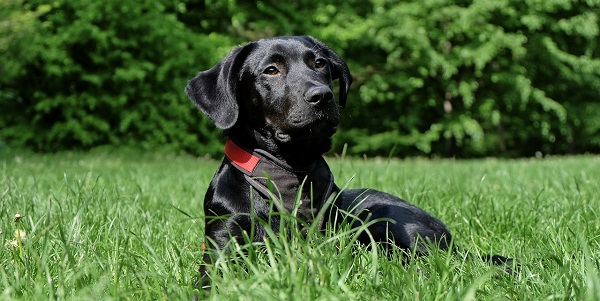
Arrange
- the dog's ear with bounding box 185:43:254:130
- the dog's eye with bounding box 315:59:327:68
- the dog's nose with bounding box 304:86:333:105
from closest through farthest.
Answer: the dog's nose with bounding box 304:86:333:105
the dog's ear with bounding box 185:43:254:130
the dog's eye with bounding box 315:59:327:68

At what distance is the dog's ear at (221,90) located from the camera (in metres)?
2.91

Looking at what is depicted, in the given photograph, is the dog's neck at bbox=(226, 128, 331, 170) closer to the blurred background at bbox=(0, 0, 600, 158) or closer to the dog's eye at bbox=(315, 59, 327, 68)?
the dog's eye at bbox=(315, 59, 327, 68)

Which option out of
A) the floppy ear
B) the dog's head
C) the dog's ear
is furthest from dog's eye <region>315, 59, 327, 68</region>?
the dog's ear

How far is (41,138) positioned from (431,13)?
11890 millimetres

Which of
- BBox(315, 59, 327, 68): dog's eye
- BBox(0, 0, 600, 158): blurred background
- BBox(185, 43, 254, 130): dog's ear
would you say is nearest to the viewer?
BBox(185, 43, 254, 130): dog's ear

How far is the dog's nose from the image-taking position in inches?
107

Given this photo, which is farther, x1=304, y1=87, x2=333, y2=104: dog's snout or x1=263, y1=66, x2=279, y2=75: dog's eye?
x1=263, y1=66, x2=279, y2=75: dog's eye

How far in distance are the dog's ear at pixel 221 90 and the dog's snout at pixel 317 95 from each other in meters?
0.37

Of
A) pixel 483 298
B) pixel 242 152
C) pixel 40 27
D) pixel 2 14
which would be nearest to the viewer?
pixel 483 298

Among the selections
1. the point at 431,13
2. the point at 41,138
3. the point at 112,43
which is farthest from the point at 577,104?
the point at 41,138

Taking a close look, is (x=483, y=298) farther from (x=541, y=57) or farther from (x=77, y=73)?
(x=541, y=57)

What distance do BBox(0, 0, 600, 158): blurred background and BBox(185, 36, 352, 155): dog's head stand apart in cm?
1015

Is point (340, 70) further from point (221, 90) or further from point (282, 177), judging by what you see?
point (282, 177)

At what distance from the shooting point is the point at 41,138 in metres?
14.9
